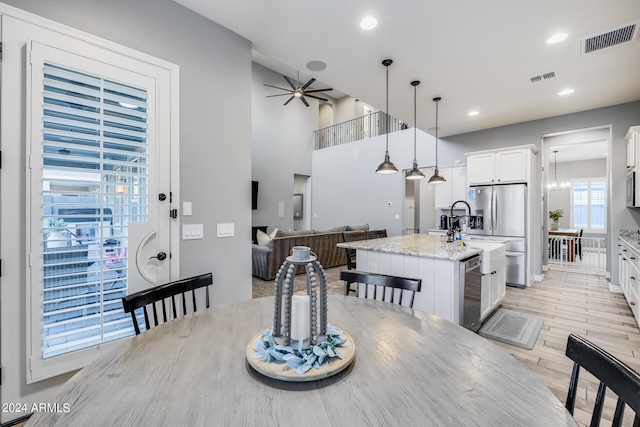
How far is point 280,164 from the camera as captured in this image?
9.24 meters

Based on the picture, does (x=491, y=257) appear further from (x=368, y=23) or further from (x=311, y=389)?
(x=311, y=389)

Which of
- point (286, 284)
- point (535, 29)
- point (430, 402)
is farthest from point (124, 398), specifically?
point (535, 29)

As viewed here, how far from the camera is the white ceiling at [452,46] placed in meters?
2.33

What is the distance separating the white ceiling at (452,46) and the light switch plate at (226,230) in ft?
5.73

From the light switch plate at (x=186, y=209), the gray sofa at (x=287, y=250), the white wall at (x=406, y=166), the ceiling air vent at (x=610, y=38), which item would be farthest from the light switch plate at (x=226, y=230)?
the white wall at (x=406, y=166)

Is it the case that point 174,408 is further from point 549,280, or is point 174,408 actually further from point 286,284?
point 549,280

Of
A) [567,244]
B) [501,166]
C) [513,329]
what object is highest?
[501,166]

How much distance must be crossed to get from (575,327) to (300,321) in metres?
3.75

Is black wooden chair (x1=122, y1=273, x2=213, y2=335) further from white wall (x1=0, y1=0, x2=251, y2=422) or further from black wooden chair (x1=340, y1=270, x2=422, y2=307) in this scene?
black wooden chair (x1=340, y1=270, x2=422, y2=307)

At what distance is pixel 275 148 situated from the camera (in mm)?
9141

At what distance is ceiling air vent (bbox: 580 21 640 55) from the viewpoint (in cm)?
257

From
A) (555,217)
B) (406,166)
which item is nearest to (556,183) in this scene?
(555,217)

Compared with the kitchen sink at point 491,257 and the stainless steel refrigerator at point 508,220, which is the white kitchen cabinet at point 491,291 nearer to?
the kitchen sink at point 491,257

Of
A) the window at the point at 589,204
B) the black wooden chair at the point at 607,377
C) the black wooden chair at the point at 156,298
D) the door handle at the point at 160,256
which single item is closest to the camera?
the black wooden chair at the point at 607,377
